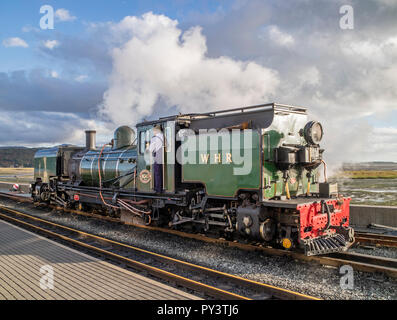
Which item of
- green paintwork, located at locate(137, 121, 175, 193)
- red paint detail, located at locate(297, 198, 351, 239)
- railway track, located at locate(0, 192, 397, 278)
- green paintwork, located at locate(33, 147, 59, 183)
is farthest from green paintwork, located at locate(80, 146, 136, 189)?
red paint detail, located at locate(297, 198, 351, 239)

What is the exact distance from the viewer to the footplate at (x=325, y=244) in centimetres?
667

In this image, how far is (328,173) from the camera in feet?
30.1

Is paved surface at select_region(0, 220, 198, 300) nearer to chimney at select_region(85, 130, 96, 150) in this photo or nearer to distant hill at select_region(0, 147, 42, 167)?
chimney at select_region(85, 130, 96, 150)

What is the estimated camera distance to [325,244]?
6957mm

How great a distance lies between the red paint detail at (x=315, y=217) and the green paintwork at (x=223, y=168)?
114 cm

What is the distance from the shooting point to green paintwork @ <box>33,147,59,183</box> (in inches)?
608

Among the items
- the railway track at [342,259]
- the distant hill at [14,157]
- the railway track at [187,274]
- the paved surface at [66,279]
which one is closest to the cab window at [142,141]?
the railway track at [187,274]

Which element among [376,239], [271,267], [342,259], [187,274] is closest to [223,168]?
[271,267]

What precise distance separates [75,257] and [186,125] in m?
4.52

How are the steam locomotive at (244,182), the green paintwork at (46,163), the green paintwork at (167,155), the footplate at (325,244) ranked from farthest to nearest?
the green paintwork at (46,163)
the green paintwork at (167,155)
the steam locomotive at (244,182)
the footplate at (325,244)

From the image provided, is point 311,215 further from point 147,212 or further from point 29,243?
point 29,243

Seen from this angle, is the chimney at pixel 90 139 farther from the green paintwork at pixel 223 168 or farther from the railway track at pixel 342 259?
the railway track at pixel 342 259
